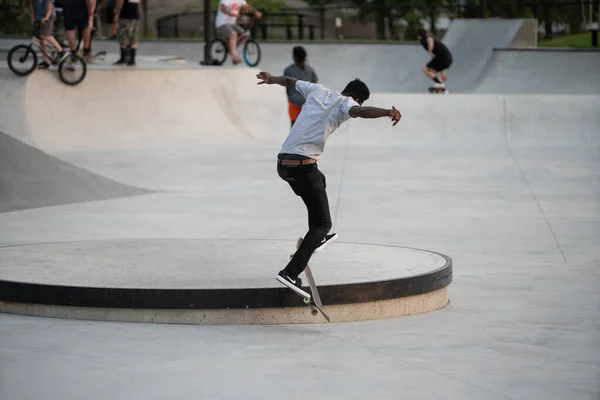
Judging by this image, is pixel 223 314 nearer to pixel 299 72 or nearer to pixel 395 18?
pixel 299 72

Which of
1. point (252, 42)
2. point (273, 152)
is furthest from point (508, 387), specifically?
point (252, 42)

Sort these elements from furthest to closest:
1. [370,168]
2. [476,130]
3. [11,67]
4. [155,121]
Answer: [476,130] < [155,121] < [11,67] < [370,168]

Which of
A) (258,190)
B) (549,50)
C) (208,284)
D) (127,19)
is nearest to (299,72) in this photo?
(258,190)

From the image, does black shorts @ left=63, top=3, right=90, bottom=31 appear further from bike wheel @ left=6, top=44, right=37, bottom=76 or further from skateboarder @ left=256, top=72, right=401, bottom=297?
skateboarder @ left=256, top=72, right=401, bottom=297

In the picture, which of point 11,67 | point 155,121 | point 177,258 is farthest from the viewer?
point 155,121

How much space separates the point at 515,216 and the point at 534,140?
9664mm

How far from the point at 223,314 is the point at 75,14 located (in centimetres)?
1436

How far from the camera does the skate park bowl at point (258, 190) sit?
802cm

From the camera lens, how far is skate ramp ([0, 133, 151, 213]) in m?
14.5

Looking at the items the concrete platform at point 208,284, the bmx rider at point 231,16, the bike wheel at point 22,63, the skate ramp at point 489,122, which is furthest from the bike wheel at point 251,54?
the concrete platform at point 208,284

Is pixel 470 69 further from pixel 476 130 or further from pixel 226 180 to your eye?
pixel 226 180

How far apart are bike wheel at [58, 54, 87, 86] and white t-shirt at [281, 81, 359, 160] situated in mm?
13845

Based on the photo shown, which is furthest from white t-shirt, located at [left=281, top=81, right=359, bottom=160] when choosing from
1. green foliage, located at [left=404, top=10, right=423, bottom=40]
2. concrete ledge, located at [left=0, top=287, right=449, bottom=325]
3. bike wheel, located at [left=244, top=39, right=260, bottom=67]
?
green foliage, located at [left=404, top=10, right=423, bottom=40]

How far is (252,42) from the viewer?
26.9 m
